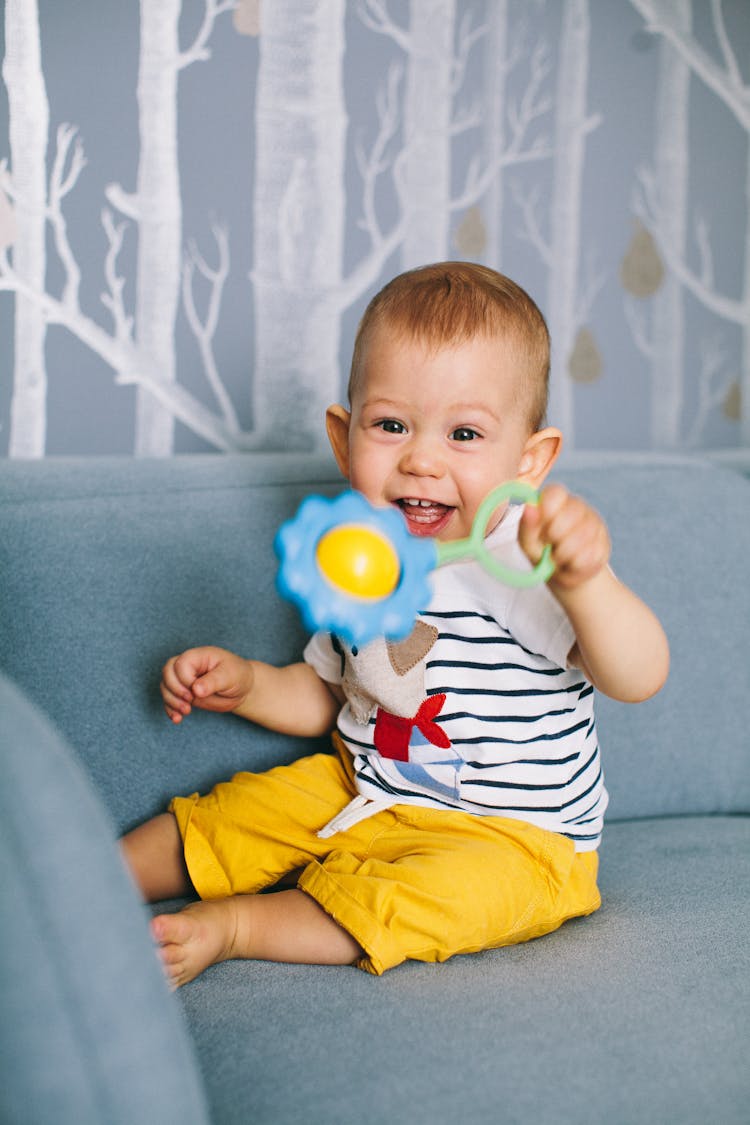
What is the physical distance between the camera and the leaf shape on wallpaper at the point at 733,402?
1.80 m

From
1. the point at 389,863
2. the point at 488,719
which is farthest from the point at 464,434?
the point at 389,863

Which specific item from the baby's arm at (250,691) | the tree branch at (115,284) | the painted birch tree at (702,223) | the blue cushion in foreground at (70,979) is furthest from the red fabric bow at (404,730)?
the painted birch tree at (702,223)

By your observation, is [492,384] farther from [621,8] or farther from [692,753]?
[621,8]

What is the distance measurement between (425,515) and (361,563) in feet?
0.83

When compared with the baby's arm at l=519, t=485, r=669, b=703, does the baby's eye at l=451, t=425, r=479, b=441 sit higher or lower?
higher

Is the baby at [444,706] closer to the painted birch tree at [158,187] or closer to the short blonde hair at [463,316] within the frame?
the short blonde hair at [463,316]

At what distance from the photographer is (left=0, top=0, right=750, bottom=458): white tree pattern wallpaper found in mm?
1319

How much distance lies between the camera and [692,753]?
129 centimetres

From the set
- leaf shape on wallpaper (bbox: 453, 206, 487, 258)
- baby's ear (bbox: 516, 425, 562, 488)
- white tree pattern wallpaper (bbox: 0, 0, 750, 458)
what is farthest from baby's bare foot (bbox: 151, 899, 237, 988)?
leaf shape on wallpaper (bbox: 453, 206, 487, 258)

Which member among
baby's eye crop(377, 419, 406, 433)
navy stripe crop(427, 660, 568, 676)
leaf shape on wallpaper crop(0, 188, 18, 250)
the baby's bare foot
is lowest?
the baby's bare foot

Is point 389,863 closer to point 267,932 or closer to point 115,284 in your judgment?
point 267,932

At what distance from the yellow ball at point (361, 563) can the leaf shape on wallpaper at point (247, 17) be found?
2.75ft

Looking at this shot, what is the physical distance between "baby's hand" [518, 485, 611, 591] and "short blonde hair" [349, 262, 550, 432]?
0.23 meters

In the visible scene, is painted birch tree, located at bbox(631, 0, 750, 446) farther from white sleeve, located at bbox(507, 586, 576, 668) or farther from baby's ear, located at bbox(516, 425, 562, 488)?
white sleeve, located at bbox(507, 586, 576, 668)
